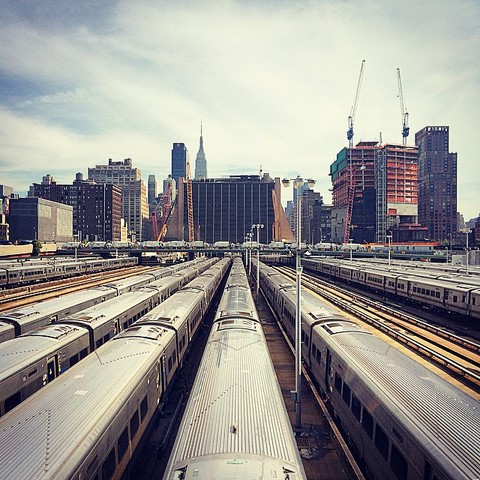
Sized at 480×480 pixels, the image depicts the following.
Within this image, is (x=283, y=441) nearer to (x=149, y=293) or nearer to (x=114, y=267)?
(x=149, y=293)

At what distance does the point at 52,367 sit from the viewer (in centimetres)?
1495

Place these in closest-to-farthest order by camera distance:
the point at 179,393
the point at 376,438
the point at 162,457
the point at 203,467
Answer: the point at 203,467, the point at 376,438, the point at 162,457, the point at 179,393

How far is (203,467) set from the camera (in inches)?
299

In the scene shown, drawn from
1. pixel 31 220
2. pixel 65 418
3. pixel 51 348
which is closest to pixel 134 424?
pixel 65 418

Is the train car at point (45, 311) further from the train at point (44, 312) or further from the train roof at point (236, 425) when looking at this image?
the train roof at point (236, 425)

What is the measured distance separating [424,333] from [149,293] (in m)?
22.4

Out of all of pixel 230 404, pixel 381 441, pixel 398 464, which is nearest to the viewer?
pixel 398 464

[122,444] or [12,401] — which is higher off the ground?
[12,401]

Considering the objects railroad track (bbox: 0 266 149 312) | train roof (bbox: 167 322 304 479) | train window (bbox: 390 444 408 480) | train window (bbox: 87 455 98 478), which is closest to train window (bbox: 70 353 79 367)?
train roof (bbox: 167 322 304 479)

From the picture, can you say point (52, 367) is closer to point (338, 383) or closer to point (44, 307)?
point (44, 307)

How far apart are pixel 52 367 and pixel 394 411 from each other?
43.3 feet

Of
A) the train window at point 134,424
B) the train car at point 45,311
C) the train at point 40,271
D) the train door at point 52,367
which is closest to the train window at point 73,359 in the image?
the train door at point 52,367

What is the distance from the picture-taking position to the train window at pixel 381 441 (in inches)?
416

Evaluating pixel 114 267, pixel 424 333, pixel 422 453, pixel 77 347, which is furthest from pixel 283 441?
pixel 114 267
